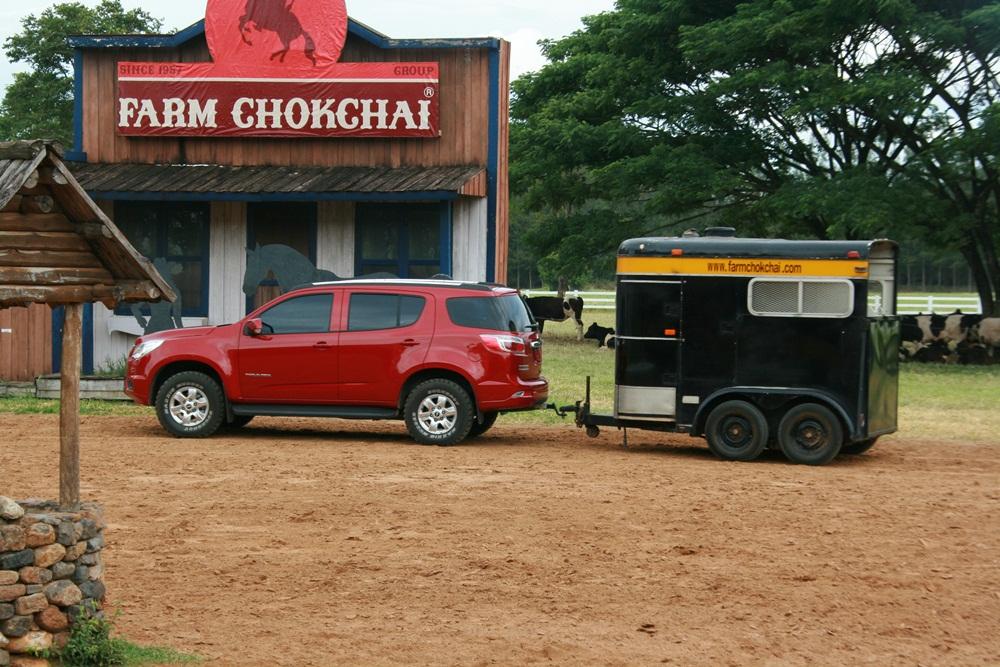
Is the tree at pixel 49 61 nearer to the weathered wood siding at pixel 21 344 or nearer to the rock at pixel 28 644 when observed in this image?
the weathered wood siding at pixel 21 344

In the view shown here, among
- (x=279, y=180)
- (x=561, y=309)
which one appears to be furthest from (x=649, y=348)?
(x=561, y=309)

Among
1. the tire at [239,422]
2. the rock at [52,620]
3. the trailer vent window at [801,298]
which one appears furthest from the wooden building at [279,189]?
the rock at [52,620]

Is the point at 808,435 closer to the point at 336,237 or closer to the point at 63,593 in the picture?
the point at 63,593

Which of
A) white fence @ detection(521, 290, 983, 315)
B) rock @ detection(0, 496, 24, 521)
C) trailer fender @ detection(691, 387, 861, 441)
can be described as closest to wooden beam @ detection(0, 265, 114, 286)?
rock @ detection(0, 496, 24, 521)

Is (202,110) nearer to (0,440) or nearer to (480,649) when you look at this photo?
(0,440)

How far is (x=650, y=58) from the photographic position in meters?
36.7

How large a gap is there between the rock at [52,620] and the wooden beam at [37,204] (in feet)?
6.87

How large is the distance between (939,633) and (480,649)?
2.67 m

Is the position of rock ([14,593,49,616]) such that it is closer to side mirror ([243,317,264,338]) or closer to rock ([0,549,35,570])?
rock ([0,549,35,570])

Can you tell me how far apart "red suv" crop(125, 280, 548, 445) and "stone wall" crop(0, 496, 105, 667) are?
862cm

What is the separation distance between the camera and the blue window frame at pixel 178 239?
75.3 ft

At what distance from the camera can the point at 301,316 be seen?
16.7 meters

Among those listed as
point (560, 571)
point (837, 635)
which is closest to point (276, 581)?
point (560, 571)

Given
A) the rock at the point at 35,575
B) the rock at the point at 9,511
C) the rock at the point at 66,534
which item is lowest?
the rock at the point at 35,575
